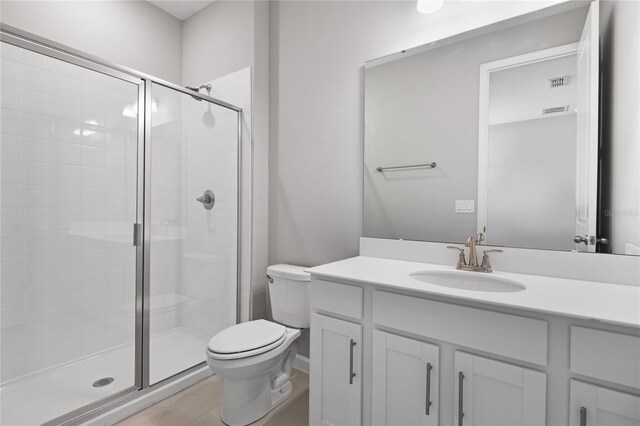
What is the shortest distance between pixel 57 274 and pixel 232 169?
121 centimetres

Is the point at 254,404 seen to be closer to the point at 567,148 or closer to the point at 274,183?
the point at 274,183

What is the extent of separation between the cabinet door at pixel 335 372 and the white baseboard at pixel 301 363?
712 mm

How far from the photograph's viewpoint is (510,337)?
99 cm

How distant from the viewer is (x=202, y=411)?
5.66 ft

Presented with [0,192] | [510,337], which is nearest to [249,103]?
[0,192]

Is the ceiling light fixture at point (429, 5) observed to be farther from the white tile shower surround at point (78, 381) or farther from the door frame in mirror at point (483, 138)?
the white tile shower surround at point (78, 381)

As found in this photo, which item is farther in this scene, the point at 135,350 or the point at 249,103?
the point at 249,103

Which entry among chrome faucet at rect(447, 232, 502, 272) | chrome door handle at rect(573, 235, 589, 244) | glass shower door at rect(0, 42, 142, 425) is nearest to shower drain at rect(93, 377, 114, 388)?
glass shower door at rect(0, 42, 142, 425)

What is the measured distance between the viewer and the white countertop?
2.92 ft

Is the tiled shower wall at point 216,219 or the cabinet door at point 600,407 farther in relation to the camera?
the tiled shower wall at point 216,219

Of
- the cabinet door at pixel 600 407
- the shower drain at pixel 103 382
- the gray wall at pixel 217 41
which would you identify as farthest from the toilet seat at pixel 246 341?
the gray wall at pixel 217 41

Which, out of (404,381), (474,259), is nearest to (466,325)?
(404,381)

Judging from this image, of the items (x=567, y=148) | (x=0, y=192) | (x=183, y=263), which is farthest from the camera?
(x=183, y=263)

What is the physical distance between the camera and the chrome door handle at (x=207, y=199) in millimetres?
2254
